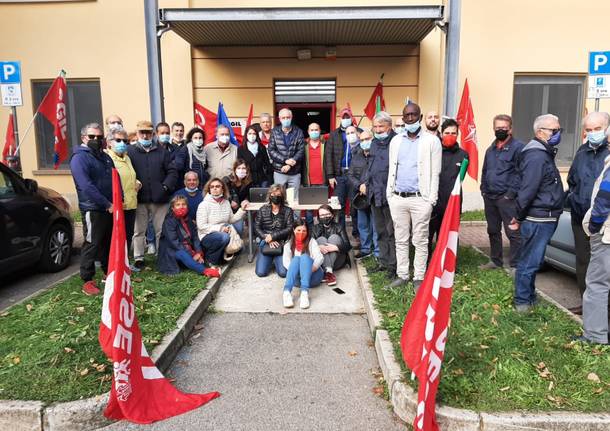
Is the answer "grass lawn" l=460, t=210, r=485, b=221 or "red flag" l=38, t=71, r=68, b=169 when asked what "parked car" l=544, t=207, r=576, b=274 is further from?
"red flag" l=38, t=71, r=68, b=169

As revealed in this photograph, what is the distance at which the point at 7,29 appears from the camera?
10641 millimetres

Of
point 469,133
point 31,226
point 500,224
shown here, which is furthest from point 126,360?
point 469,133

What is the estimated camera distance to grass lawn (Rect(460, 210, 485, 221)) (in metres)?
10.0

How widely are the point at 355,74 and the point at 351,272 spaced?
5.59m

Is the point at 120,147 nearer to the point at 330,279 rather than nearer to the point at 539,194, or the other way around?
the point at 330,279

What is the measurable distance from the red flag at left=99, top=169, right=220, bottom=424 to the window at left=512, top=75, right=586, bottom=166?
33.0 feet

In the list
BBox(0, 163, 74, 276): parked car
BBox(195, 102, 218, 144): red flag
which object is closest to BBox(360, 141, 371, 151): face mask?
BBox(195, 102, 218, 144): red flag

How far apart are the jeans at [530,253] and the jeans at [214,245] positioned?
373 cm

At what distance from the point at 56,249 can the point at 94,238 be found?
1805 mm

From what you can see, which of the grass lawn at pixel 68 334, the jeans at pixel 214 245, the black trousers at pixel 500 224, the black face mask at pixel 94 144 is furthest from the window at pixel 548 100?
the black face mask at pixel 94 144

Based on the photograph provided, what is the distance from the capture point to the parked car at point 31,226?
229 inches

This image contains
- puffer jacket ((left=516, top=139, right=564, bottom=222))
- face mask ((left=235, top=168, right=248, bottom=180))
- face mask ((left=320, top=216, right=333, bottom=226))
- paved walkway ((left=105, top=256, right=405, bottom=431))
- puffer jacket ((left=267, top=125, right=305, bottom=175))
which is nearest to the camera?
paved walkway ((left=105, top=256, right=405, bottom=431))

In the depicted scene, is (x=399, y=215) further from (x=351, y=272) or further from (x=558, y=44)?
(x=558, y=44)

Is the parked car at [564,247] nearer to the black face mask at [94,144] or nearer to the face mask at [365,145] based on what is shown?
the face mask at [365,145]
